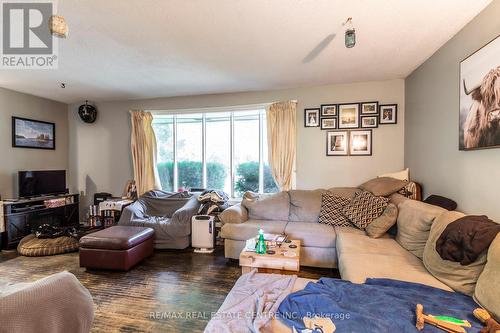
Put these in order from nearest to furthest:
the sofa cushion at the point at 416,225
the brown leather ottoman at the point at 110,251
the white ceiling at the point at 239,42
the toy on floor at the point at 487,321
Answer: the toy on floor at the point at 487,321 → the white ceiling at the point at 239,42 → the sofa cushion at the point at 416,225 → the brown leather ottoman at the point at 110,251

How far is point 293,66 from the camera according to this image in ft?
10.1

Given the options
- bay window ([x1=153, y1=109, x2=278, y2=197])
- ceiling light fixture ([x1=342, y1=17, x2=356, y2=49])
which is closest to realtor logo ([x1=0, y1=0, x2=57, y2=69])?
bay window ([x1=153, y1=109, x2=278, y2=197])

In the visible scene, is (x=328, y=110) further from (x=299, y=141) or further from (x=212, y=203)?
(x=212, y=203)

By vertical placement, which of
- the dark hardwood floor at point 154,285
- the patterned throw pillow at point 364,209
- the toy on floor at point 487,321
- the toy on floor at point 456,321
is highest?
the patterned throw pillow at point 364,209

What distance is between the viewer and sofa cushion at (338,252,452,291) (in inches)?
68.4

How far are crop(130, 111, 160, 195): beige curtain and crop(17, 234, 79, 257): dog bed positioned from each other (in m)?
1.31

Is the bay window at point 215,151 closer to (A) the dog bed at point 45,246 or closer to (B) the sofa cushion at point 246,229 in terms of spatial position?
(B) the sofa cushion at point 246,229

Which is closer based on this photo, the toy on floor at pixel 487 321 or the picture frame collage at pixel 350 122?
the toy on floor at pixel 487 321

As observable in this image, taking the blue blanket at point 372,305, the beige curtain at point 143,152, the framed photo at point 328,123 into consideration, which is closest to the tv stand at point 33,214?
the beige curtain at point 143,152

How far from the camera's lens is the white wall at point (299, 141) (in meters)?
3.71

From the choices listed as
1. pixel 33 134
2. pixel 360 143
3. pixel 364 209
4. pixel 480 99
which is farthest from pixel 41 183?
pixel 480 99

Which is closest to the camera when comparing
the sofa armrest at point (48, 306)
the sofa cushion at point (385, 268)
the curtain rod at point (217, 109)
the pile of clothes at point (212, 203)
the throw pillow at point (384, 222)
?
the sofa armrest at point (48, 306)

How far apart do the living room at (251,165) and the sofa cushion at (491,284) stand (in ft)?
0.04

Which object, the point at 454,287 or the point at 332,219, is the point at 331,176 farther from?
the point at 454,287
